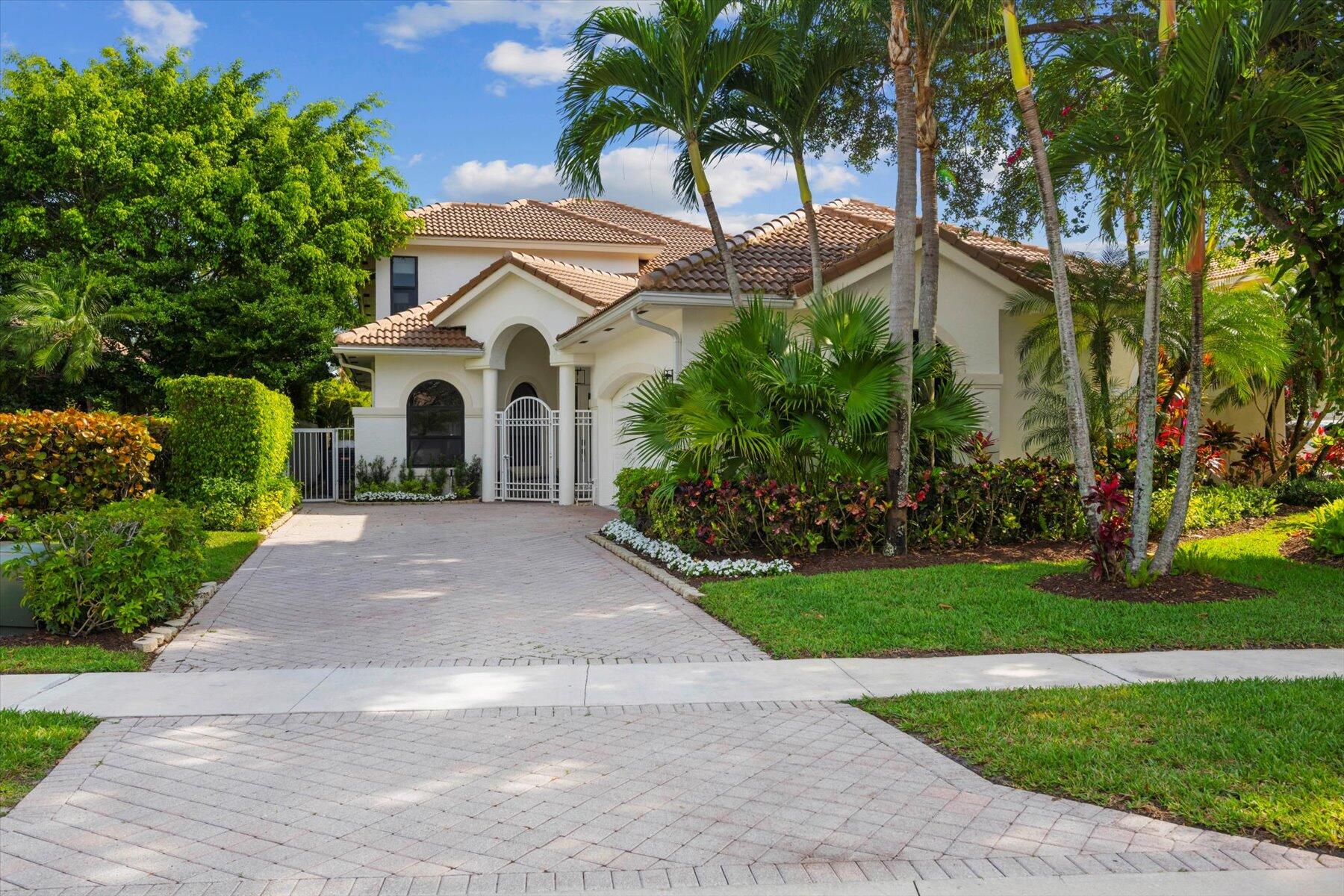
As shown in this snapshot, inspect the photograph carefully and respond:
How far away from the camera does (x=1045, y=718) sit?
19.2ft

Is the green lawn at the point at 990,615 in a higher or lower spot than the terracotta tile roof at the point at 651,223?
lower

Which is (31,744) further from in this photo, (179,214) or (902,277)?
(179,214)

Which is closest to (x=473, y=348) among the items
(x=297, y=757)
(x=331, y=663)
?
(x=331, y=663)

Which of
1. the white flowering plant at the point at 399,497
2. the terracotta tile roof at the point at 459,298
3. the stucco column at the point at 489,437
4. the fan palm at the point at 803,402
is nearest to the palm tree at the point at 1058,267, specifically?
the fan palm at the point at 803,402

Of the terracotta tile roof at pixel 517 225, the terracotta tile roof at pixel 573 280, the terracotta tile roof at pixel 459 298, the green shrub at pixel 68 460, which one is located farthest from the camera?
the terracotta tile roof at pixel 517 225

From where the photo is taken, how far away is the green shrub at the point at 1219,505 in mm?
14195

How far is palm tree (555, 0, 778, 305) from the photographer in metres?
13.3

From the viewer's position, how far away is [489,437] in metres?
23.4

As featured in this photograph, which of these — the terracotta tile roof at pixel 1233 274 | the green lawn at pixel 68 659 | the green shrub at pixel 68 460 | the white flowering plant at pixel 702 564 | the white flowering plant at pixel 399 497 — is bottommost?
the green lawn at pixel 68 659

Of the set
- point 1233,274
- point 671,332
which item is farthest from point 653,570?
point 1233,274

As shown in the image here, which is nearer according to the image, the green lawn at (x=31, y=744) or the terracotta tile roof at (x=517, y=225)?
the green lawn at (x=31, y=744)

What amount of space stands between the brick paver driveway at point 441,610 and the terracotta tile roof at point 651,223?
17413 millimetres

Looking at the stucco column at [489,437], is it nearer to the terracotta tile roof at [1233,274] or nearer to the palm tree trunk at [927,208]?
the palm tree trunk at [927,208]

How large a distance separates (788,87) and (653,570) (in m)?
7.13
